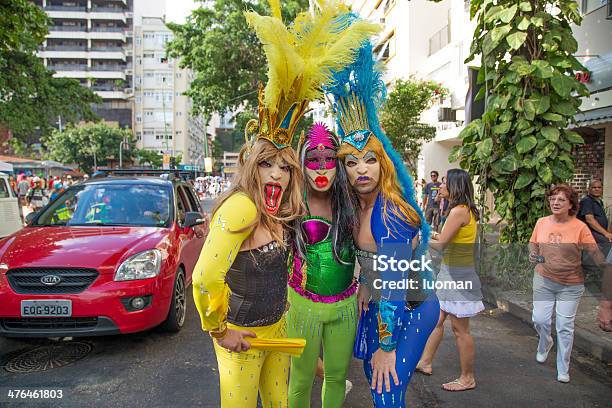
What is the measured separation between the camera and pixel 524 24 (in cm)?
576

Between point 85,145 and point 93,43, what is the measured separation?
21873 millimetres

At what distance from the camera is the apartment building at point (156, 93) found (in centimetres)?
6819

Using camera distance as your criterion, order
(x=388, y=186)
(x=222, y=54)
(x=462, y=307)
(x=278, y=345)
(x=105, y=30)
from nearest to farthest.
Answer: (x=278, y=345) → (x=388, y=186) → (x=462, y=307) → (x=222, y=54) → (x=105, y=30)

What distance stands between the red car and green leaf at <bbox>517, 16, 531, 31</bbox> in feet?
15.1

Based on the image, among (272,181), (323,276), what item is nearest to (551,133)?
(323,276)

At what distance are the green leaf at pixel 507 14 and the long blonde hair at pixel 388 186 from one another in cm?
437

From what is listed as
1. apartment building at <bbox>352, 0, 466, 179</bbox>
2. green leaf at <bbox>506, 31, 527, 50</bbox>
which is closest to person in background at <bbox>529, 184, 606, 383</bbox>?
green leaf at <bbox>506, 31, 527, 50</bbox>

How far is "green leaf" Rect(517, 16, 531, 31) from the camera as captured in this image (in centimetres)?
574

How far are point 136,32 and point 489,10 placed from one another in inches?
2791

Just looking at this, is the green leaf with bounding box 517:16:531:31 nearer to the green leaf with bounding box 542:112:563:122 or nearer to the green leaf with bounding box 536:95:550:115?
the green leaf with bounding box 536:95:550:115

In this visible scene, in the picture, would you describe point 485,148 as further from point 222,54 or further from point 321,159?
point 222,54

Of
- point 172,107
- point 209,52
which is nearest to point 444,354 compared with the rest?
point 209,52

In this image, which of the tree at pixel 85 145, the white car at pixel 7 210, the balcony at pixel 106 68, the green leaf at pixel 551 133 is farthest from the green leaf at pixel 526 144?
the balcony at pixel 106 68

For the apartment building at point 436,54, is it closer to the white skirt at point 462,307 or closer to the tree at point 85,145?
the white skirt at point 462,307
